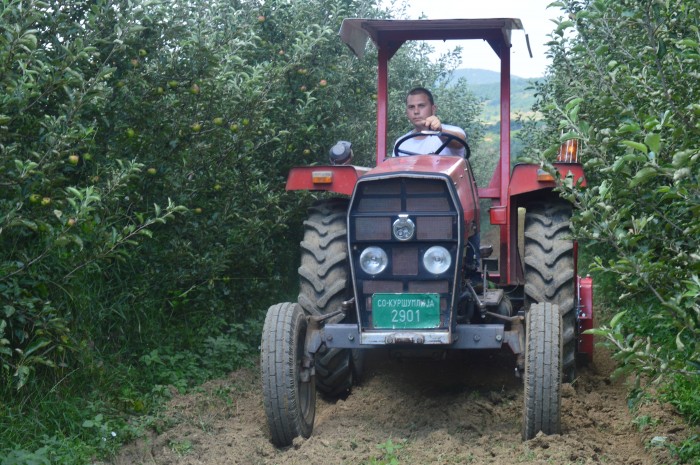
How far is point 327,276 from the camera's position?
6.11m

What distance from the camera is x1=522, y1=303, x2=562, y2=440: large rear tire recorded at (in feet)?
17.2

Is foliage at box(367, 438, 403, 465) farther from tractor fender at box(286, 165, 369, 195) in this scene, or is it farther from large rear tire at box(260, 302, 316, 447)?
tractor fender at box(286, 165, 369, 195)

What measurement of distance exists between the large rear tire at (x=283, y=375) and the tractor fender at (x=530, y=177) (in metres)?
1.74

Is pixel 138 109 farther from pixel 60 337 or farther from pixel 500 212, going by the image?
pixel 500 212

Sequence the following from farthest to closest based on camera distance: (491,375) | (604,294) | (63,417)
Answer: (604,294) < (491,375) < (63,417)

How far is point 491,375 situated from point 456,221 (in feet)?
6.03

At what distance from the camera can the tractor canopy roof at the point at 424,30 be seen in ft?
22.2

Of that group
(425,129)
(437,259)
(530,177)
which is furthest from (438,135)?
(437,259)

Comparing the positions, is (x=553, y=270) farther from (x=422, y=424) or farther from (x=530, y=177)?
(x=422, y=424)

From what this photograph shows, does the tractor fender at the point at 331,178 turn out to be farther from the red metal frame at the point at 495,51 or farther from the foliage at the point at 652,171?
the foliage at the point at 652,171

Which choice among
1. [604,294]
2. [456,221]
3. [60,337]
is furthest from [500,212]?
[604,294]

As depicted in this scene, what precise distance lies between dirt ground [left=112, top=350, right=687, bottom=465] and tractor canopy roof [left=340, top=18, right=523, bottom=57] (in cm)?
236

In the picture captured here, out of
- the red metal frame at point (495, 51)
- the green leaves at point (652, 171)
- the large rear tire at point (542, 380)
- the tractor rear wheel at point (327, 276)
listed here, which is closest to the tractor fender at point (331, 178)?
the red metal frame at point (495, 51)

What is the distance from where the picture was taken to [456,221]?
5.57 meters
